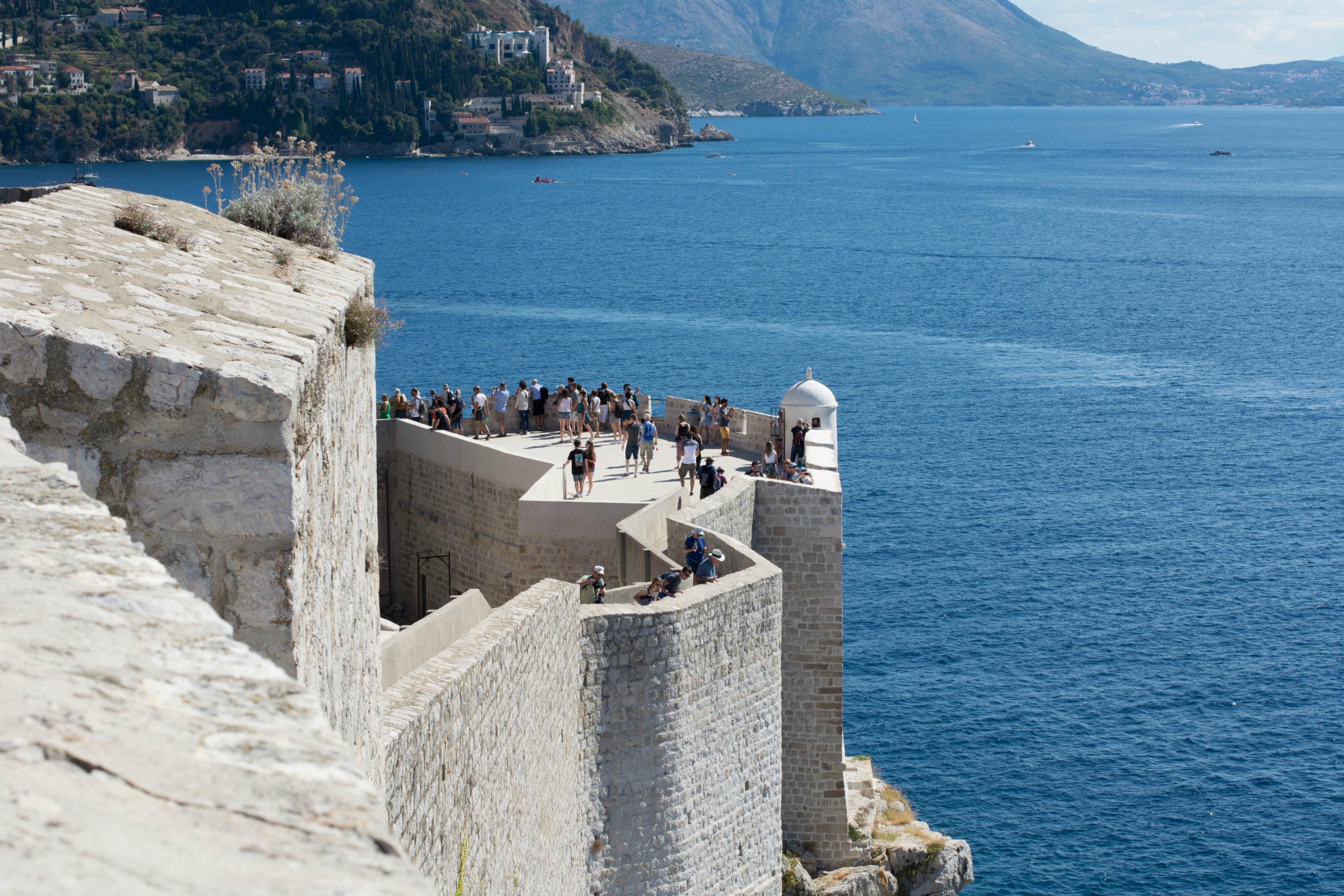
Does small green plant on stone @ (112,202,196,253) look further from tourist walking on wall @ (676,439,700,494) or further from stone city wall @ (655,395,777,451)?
stone city wall @ (655,395,777,451)

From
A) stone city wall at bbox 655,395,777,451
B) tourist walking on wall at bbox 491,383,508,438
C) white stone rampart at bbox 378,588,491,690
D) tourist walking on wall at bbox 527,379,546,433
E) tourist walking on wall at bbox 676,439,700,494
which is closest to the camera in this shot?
white stone rampart at bbox 378,588,491,690


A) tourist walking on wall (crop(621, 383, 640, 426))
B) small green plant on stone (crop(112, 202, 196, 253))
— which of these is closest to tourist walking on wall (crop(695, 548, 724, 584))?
tourist walking on wall (crop(621, 383, 640, 426))

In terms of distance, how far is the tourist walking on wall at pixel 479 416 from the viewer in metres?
23.1

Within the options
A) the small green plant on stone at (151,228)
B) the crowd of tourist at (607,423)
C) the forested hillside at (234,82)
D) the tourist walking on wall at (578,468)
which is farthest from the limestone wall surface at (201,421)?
the forested hillside at (234,82)

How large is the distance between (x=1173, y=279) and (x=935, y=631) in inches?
2251

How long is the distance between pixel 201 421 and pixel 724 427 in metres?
17.9

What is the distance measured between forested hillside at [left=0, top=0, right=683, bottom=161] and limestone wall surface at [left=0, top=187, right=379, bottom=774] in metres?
168

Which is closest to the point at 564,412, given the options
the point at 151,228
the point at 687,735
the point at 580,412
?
the point at 580,412

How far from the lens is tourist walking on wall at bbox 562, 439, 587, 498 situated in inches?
734

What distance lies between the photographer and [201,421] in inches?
195

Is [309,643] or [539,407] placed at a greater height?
[309,643]

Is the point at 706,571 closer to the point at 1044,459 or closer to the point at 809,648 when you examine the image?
the point at 809,648

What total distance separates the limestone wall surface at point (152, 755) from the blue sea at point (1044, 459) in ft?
74.6

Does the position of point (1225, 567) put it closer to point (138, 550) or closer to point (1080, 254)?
point (138, 550)
